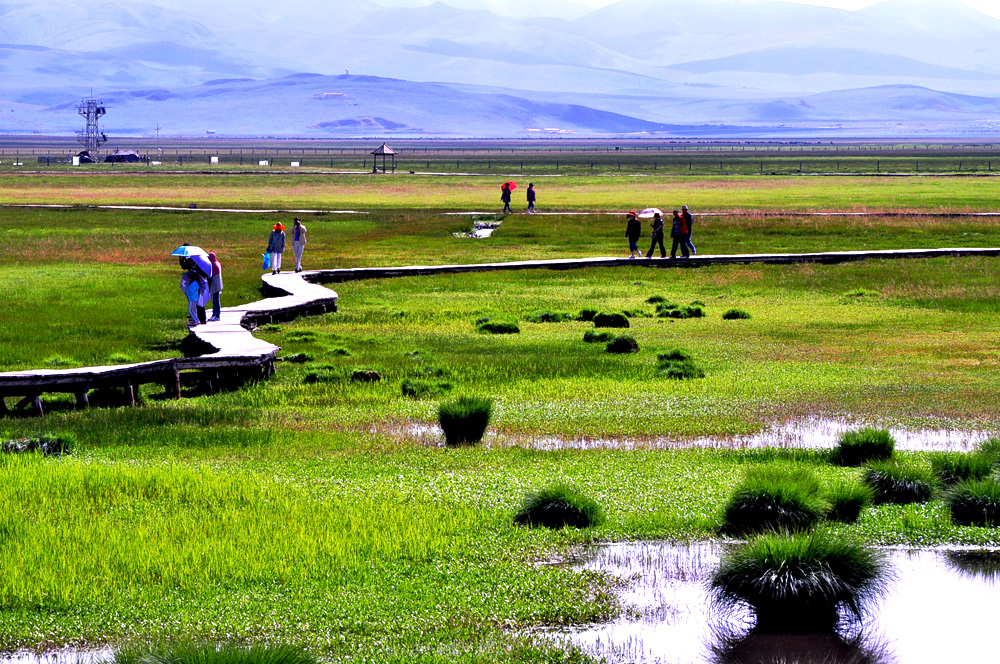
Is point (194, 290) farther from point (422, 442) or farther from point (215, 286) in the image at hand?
point (422, 442)

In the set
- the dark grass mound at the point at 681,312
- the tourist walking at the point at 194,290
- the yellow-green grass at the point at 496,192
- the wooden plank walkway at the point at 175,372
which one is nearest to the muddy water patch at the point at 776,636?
the wooden plank walkway at the point at 175,372

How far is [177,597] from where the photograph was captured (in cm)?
1106

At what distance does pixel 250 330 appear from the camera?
98.5 feet

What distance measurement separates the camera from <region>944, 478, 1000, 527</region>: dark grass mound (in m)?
A: 13.8

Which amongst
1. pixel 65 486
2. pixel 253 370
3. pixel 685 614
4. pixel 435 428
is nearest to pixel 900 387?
pixel 435 428

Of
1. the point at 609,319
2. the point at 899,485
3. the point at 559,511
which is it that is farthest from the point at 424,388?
the point at 609,319

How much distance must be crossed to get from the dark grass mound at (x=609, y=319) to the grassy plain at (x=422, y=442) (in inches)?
25.8

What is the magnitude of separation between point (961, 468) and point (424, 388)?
952 cm

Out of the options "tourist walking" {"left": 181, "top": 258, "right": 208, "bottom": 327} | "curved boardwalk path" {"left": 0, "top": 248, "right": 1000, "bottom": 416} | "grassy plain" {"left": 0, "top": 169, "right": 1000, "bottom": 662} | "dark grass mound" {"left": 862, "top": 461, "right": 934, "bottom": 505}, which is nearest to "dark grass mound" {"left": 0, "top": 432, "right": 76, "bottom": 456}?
"grassy plain" {"left": 0, "top": 169, "right": 1000, "bottom": 662}

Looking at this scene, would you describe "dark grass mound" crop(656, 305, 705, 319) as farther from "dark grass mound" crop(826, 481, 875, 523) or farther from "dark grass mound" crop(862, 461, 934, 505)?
"dark grass mound" crop(826, 481, 875, 523)

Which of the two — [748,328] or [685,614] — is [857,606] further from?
[748,328]

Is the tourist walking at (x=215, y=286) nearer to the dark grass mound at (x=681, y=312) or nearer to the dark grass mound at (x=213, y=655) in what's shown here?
the dark grass mound at (x=681, y=312)

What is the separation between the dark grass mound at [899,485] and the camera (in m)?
14.6

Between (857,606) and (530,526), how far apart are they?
348cm
